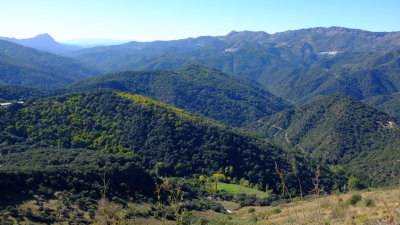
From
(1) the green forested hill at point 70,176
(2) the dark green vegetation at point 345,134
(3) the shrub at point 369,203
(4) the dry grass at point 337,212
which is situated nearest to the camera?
(4) the dry grass at point 337,212

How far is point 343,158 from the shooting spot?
110312mm

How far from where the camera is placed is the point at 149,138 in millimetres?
78625

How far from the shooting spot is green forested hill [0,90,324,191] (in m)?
71.8

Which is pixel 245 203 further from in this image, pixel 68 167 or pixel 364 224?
pixel 364 224

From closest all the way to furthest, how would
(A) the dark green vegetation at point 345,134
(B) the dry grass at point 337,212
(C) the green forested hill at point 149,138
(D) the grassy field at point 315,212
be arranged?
(B) the dry grass at point 337,212 → (D) the grassy field at point 315,212 → (C) the green forested hill at point 149,138 → (A) the dark green vegetation at point 345,134

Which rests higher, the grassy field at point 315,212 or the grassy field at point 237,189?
the grassy field at point 315,212

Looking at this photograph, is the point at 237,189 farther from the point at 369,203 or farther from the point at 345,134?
the point at 345,134

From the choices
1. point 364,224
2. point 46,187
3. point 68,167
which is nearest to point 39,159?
point 68,167

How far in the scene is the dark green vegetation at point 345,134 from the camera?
98512 millimetres

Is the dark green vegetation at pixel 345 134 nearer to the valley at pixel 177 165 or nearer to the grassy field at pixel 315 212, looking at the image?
the valley at pixel 177 165

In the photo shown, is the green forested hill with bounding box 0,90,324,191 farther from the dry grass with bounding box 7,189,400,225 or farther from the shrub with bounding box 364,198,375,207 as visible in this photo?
the shrub with bounding box 364,198,375,207

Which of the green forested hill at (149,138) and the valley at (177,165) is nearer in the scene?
the valley at (177,165)

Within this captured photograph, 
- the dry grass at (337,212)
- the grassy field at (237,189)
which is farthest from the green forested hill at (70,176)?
the grassy field at (237,189)

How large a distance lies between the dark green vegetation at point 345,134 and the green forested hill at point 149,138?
31.0m
